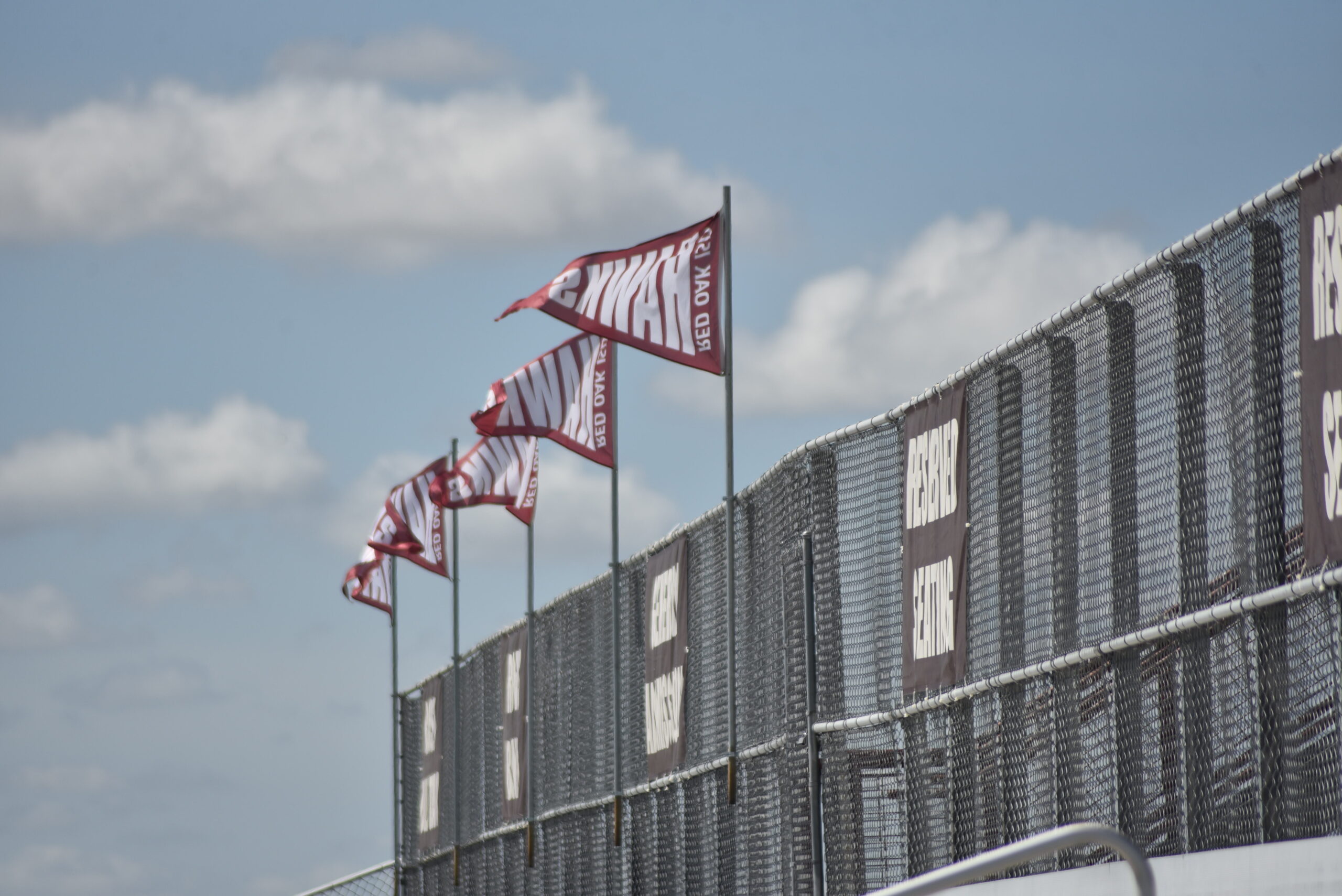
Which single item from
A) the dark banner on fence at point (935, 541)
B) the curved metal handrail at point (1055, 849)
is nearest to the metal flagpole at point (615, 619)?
the dark banner on fence at point (935, 541)

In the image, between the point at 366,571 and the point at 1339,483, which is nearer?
the point at 1339,483

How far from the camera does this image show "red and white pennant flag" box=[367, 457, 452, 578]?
26.8 m

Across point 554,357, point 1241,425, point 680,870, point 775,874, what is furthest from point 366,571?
point 1241,425

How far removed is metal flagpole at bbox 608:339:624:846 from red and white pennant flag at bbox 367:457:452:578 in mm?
9531

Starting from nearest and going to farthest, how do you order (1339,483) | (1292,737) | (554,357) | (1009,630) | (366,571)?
(1339,483)
(1292,737)
(1009,630)
(554,357)
(366,571)

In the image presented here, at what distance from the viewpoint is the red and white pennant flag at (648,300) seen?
12.8 meters

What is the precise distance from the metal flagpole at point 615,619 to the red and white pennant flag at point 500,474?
11.4ft

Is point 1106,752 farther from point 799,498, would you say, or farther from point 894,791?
point 799,498

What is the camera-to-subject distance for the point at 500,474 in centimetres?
2105

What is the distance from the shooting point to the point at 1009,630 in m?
7.89

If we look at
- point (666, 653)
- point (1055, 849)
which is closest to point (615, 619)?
point (666, 653)

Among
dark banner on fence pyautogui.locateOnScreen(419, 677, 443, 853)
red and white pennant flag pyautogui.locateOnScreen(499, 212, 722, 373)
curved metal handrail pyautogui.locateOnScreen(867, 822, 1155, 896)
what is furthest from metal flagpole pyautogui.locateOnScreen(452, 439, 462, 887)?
curved metal handrail pyautogui.locateOnScreen(867, 822, 1155, 896)

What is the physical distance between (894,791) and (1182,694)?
295 cm

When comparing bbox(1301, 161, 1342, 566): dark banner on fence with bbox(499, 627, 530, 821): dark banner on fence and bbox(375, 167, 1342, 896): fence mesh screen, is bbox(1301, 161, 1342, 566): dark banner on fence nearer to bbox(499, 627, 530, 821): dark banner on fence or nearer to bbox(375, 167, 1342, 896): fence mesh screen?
bbox(375, 167, 1342, 896): fence mesh screen
